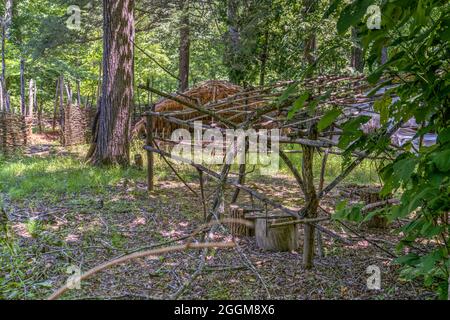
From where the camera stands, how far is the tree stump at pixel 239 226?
12.2 feet

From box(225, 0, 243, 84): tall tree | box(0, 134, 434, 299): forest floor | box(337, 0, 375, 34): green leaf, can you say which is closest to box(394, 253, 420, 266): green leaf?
box(0, 134, 434, 299): forest floor

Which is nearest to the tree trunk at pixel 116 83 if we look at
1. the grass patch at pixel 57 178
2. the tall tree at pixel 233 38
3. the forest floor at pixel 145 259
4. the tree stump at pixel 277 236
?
the grass patch at pixel 57 178

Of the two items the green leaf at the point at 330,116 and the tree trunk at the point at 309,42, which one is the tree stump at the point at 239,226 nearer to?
the green leaf at the point at 330,116

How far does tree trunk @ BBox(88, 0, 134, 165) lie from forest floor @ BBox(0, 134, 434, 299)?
1.02 metres

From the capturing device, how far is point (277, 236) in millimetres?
3346

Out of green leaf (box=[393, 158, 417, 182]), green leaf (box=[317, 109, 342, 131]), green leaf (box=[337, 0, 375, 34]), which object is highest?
green leaf (box=[337, 0, 375, 34])

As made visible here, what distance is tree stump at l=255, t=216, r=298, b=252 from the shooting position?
333cm

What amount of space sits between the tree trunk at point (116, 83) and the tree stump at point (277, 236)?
3.70 meters

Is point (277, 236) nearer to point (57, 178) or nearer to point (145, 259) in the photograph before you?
point (145, 259)

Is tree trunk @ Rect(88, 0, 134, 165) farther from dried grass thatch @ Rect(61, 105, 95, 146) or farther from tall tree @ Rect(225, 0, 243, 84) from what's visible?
dried grass thatch @ Rect(61, 105, 95, 146)

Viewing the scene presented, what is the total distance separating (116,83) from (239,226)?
146 inches

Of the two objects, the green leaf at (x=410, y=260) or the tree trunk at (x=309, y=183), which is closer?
the green leaf at (x=410, y=260)

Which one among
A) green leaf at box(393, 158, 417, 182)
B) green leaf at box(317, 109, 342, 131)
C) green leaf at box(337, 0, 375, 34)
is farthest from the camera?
green leaf at box(317, 109, 342, 131)

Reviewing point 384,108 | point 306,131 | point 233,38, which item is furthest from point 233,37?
point 384,108
